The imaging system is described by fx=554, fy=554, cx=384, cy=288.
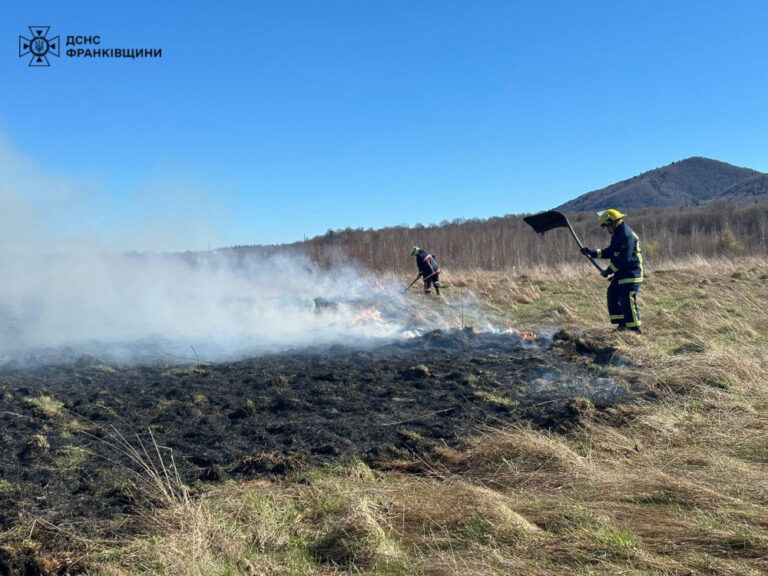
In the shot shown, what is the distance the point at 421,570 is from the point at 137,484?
2.53m

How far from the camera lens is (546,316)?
13109 mm

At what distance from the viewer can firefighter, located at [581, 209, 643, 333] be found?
947 centimetres

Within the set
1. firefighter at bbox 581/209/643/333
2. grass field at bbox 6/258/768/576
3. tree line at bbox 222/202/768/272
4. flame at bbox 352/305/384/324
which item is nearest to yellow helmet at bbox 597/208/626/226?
firefighter at bbox 581/209/643/333

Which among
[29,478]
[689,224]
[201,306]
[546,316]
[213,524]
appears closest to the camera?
[213,524]

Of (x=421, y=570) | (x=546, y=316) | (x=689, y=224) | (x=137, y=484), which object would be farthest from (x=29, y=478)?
(x=689, y=224)

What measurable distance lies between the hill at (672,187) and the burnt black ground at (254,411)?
263 ft

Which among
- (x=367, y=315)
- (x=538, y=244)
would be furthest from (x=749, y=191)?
(x=367, y=315)

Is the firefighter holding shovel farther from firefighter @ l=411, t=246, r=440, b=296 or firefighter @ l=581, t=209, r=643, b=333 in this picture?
firefighter @ l=411, t=246, r=440, b=296

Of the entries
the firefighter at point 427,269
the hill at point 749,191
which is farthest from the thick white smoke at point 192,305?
the hill at point 749,191

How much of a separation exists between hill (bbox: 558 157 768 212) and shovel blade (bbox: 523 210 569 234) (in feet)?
251

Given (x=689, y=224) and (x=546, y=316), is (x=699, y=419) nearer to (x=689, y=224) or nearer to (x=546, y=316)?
(x=546, y=316)

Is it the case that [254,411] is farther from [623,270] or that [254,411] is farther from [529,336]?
[623,270]

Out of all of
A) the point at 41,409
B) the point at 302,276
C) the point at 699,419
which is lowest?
the point at 699,419

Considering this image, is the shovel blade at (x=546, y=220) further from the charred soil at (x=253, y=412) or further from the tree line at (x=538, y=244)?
the tree line at (x=538, y=244)
